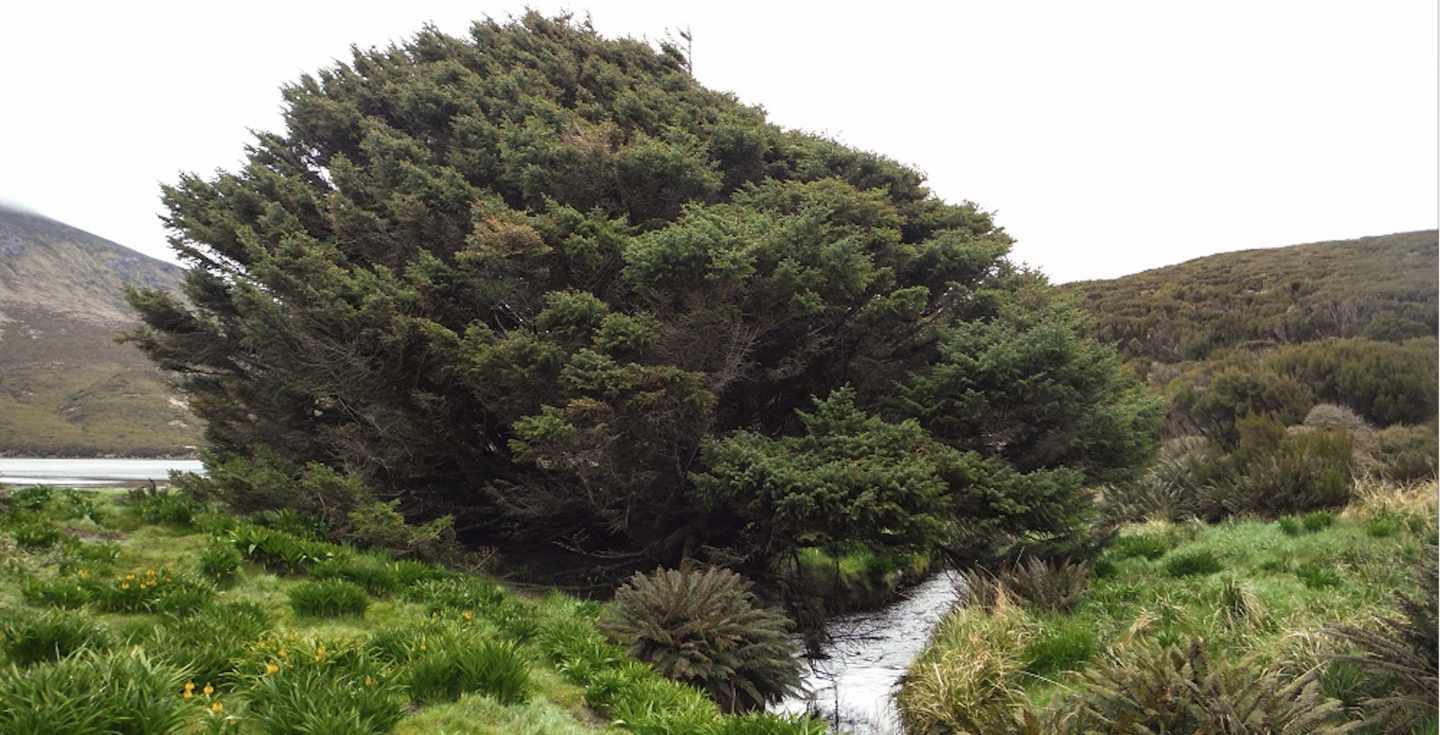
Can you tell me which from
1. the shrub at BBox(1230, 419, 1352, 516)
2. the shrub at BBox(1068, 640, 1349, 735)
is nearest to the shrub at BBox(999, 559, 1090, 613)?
the shrub at BBox(1068, 640, 1349, 735)

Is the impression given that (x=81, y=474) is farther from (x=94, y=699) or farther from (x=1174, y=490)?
(x=1174, y=490)

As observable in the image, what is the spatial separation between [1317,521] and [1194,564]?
1954 millimetres

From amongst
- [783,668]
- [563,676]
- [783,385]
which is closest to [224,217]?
[783,385]

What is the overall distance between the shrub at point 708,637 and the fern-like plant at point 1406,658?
14.3ft

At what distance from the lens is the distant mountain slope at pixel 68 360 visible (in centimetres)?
7575

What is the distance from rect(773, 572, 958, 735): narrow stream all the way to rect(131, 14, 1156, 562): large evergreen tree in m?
1.59

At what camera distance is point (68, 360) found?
337ft

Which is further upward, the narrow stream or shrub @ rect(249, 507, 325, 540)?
shrub @ rect(249, 507, 325, 540)

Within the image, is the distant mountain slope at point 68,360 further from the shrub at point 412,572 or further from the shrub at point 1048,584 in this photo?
the shrub at point 1048,584

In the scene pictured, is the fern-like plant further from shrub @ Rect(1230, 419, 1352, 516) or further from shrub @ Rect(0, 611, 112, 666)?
shrub @ Rect(0, 611, 112, 666)

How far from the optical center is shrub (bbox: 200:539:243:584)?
684 centimetres

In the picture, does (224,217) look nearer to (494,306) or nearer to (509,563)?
(494,306)

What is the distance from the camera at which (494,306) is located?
10742 millimetres

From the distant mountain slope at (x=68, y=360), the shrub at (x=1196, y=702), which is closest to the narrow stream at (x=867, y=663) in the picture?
the shrub at (x=1196, y=702)
